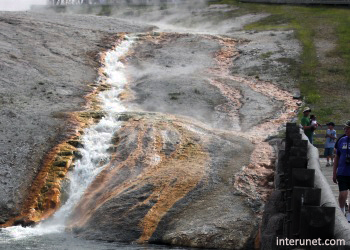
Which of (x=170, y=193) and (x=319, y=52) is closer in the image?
(x=170, y=193)

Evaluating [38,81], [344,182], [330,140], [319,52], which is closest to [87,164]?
[330,140]

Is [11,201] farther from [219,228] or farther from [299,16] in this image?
[299,16]

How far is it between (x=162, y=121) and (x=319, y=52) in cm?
1634

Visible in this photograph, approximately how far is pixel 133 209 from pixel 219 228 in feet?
7.83

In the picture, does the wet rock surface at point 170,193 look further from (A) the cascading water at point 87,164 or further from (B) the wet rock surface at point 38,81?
(B) the wet rock surface at point 38,81

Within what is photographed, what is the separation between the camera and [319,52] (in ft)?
123

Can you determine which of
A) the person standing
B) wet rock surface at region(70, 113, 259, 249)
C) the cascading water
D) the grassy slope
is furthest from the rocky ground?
the person standing

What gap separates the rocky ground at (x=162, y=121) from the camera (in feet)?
59.5

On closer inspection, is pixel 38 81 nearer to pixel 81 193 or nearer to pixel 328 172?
pixel 81 193

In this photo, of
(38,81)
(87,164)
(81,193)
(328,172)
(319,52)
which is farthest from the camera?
(319,52)

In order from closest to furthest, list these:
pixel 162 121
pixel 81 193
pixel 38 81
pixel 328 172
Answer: pixel 81 193
pixel 328 172
pixel 162 121
pixel 38 81

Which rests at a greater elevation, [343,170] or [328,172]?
[343,170]

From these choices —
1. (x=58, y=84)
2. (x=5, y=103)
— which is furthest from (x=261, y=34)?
(x=5, y=103)

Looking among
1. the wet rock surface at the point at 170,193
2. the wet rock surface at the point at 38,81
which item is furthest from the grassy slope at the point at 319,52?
the wet rock surface at the point at 38,81
